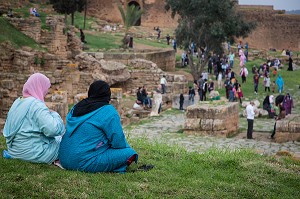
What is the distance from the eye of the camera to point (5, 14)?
1011 inches

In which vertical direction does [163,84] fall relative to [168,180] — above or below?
below

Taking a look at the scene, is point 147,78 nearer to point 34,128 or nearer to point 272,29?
point 34,128

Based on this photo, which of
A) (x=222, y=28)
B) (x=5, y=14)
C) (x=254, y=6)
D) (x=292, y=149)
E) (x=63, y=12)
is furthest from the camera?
(x=254, y=6)

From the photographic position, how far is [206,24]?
32250 mm

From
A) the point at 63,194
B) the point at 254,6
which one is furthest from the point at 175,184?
the point at 254,6

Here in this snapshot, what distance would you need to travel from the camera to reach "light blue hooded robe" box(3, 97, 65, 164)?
7.00 metres

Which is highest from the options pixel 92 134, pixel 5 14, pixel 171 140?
pixel 5 14

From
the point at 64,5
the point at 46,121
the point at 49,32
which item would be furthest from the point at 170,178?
the point at 64,5

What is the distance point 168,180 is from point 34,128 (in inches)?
65.9

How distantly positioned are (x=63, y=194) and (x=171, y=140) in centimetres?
841

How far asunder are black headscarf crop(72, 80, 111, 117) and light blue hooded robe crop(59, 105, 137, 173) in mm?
60

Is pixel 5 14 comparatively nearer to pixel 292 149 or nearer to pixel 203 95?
pixel 203 95

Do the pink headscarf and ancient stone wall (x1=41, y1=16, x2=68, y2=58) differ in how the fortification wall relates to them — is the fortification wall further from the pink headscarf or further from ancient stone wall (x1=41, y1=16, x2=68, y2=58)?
the pink headscarf

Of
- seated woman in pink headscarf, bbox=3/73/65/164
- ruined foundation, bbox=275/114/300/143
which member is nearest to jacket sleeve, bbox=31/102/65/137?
seated woman in pink headscarf, bbox=3/73/65/164
